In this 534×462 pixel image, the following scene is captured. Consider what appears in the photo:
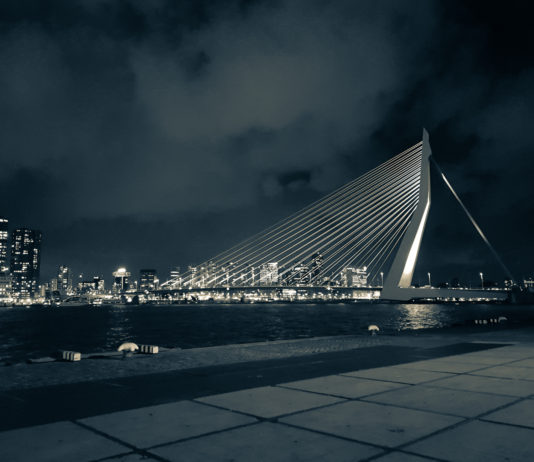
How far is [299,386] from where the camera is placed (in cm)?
789

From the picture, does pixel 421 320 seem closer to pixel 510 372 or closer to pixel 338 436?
pixel 510 372

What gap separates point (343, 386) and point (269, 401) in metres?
1.67

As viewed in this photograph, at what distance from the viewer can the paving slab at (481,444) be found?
431 centimetres

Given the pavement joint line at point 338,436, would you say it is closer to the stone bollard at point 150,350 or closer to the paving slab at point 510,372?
the paving slab at point 510,372

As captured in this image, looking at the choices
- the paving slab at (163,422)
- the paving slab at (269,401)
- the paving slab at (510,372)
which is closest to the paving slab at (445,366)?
the paving slab at (510,372)

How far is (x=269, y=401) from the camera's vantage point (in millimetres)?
6711

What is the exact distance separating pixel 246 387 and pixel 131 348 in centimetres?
716

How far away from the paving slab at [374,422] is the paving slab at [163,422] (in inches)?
31.0

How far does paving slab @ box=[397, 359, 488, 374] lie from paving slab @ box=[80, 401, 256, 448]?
533 cm

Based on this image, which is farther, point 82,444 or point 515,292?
point 515,292

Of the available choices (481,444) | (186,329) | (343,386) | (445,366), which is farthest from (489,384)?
(186,329)

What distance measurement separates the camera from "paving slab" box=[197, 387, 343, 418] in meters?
6.18

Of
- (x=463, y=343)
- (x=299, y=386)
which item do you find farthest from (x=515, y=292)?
(x=299, y=386)

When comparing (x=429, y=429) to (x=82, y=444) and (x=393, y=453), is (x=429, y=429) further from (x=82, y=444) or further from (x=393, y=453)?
(x=82, y=444)
